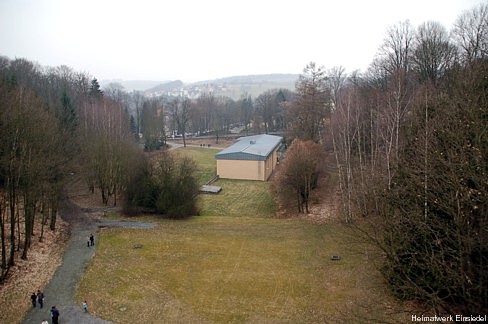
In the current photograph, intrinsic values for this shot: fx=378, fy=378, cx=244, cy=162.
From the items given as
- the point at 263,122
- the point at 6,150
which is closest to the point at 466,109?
the point at 6,150

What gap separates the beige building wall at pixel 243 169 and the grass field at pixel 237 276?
19.0m

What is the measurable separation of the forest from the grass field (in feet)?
6.64

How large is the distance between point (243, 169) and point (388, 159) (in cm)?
2775

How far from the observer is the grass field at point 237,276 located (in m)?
16.0

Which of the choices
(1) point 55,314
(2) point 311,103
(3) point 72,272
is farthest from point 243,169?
(1) point 55,314

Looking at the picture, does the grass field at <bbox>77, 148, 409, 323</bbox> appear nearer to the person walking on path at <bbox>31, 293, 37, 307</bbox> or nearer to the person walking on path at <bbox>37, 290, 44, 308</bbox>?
the person walking on path at <bbox>37, 290, 44, 308</bbox>

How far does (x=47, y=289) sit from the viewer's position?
18.7 m

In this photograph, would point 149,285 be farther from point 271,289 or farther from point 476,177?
point 476,177

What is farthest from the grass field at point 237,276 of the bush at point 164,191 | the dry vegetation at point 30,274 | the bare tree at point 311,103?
the bare tree at point 311,103

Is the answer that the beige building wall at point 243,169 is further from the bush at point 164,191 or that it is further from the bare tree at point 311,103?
the bush at point 164,191

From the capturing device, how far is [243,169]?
48250mm

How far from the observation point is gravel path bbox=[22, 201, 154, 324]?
53.2 feet

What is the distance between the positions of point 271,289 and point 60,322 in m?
9.30

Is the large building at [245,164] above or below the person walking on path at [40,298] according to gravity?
above
